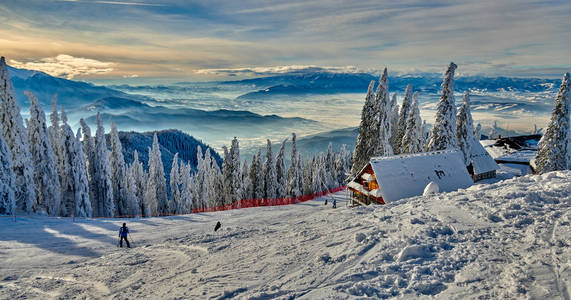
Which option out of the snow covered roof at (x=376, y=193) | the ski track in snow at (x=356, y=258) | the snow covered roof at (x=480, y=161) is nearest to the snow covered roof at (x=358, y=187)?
the snow covered roof at (x=376, y=193)

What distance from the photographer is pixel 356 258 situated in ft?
31.8

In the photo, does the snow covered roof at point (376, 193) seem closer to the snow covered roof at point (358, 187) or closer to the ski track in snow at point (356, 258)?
the snow covered roof at point (358, 187)

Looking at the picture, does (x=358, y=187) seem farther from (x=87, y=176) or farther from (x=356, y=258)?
(x=87, y=176)

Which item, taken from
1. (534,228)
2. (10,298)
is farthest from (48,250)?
(534,228)

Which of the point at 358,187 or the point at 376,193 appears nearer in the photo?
the point at 376,193

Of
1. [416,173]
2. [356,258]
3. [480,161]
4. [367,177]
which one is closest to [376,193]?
[367,177]

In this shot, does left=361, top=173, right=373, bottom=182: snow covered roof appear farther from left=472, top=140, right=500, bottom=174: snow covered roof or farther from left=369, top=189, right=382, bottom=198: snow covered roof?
left=472, top=140, right=500, bottom=174: snow covered roof

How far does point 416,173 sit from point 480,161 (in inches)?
797

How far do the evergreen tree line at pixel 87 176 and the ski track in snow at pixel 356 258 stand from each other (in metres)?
12.7

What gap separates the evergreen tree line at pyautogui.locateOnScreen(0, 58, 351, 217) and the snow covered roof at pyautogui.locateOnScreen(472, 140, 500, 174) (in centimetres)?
A: 2684

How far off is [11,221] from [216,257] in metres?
18.2

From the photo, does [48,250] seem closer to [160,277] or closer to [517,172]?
[160,277]

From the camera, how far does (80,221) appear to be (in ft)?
76.5

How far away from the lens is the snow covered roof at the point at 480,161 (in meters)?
38.9
